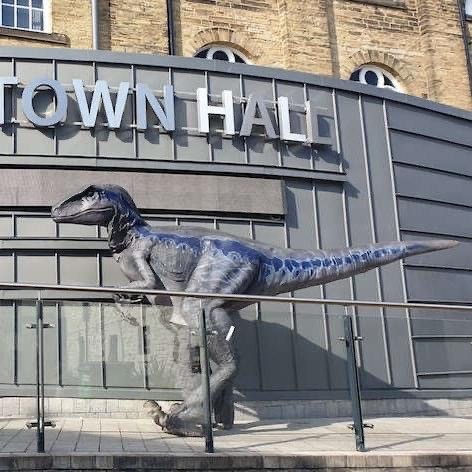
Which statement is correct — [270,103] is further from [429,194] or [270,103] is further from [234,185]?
[429,194]

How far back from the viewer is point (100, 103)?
12.5 m

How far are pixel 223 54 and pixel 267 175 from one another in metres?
5.05

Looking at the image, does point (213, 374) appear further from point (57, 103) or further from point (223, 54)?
point (223, 54)

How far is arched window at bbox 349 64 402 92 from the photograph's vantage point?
18.5 meters

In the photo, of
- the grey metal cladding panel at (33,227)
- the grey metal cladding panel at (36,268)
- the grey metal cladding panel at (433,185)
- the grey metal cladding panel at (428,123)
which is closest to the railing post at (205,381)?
the grey metal cladding panel at (36,268)

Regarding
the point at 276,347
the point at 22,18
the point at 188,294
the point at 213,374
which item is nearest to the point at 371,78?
the point at 22,18

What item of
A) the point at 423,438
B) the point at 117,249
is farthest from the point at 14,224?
the point at 423,438

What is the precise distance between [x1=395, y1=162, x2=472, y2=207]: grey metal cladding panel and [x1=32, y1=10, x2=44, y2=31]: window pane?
7.44 metres

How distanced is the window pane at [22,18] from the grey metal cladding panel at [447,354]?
35.6ft

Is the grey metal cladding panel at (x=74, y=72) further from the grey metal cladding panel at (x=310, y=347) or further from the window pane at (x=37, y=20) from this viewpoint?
the grey metal cladding panel at (x=310, y=347)

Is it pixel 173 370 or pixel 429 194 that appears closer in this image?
pixel 173 370

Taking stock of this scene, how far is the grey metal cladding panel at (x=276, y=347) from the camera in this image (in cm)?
763

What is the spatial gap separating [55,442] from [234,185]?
23.4 ft

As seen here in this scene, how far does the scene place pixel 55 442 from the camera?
21.3ft
